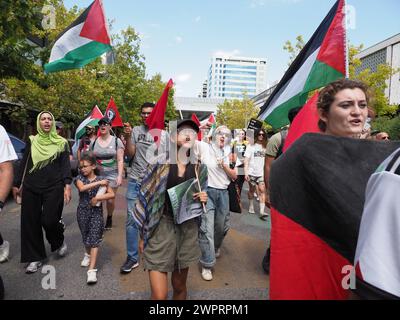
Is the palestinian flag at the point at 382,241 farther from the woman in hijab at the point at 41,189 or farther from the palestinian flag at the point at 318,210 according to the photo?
the woman in hijab at the point at 41,189

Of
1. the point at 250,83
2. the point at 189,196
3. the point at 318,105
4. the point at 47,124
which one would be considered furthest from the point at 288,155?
the point at 250,83

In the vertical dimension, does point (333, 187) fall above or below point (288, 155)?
below

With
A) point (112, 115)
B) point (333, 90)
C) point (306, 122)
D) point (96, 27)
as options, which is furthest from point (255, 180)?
point (333, 90)

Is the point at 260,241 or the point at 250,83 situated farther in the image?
the point at 250,83

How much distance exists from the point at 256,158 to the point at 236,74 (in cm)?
18498

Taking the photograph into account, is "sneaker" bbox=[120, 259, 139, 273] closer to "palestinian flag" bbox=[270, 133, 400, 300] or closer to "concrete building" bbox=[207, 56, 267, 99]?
"palestinian flag" bbox=[270, 133, 400, 300]

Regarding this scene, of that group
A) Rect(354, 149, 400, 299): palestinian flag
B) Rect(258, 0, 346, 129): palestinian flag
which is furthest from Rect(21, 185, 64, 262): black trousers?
Rect(354, 149, 400, 299): palestinian flag

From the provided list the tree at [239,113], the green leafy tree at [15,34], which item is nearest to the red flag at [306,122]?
the green leafy tree at [15,34]

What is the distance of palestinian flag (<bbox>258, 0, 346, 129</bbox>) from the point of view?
3.20 meters

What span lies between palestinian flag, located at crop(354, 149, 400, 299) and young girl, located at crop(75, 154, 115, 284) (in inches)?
138

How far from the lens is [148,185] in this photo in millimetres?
2783

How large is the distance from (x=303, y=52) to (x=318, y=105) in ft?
6.12
